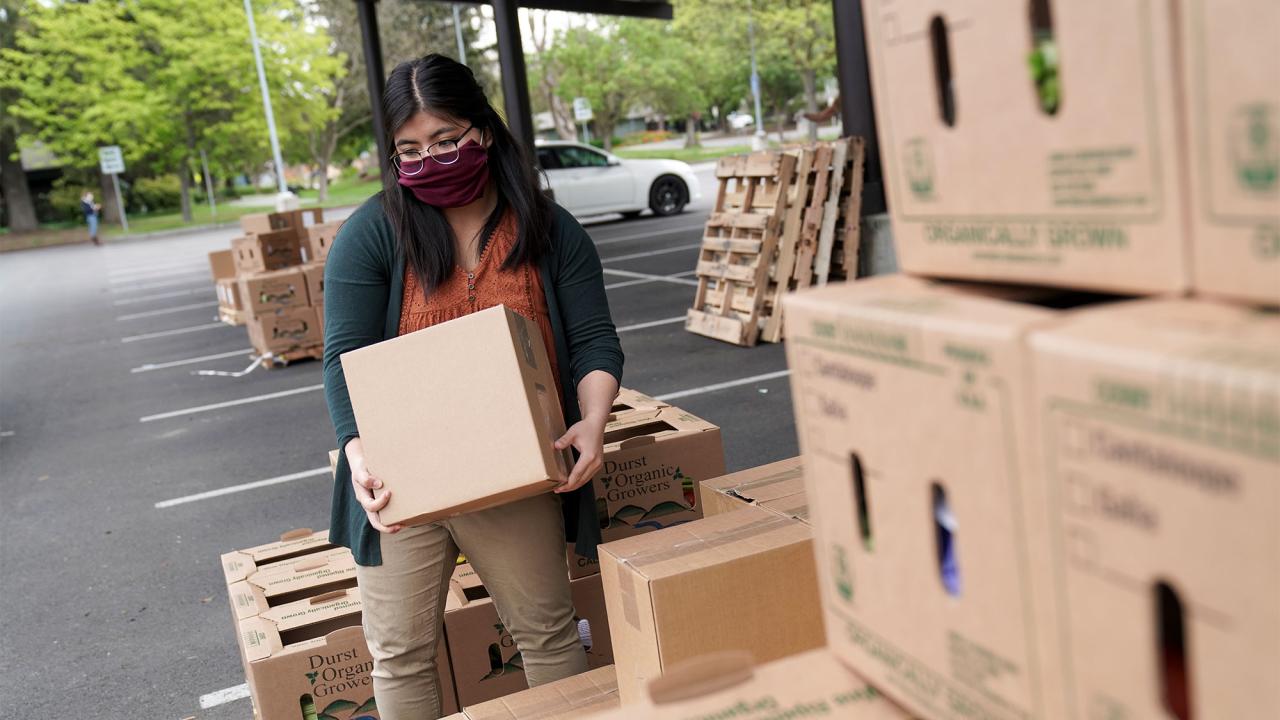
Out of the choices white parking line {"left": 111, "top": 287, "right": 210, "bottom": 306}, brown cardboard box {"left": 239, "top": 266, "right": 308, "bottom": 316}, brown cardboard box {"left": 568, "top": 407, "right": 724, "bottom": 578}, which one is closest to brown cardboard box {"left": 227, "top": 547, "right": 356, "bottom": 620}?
brown cardboard box {"left": 568, "top": 407, "right": 724, "bottom": 578}

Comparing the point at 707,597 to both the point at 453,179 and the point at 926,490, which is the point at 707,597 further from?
the point at 453,179

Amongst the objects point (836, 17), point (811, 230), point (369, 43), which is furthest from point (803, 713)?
point (369, 43)

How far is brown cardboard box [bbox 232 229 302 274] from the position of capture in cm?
1151

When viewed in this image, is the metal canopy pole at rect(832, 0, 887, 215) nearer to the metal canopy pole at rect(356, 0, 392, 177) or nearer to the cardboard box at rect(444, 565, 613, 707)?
the cardboard box at rect(444, 565, 613, 707)

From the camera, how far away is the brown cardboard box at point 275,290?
1080 cm

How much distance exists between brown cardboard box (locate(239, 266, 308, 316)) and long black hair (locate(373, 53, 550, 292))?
28.0 feet

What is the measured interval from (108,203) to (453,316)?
151 feet

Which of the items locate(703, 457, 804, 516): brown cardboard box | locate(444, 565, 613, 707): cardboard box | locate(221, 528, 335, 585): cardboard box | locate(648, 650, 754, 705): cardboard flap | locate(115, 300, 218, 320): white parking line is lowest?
locate(444, 565, 613, 707): cardboard box

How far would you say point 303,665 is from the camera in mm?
3154

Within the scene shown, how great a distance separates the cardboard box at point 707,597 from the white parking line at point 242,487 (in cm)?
487

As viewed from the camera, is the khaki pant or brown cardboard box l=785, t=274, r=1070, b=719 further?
the khaki pant

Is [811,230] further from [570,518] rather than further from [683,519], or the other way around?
[570,518]

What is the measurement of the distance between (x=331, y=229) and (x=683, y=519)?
8.47 meters

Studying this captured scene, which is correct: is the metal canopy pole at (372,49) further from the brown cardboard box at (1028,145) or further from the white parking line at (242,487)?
the brown cardboard box at (1028,145)
